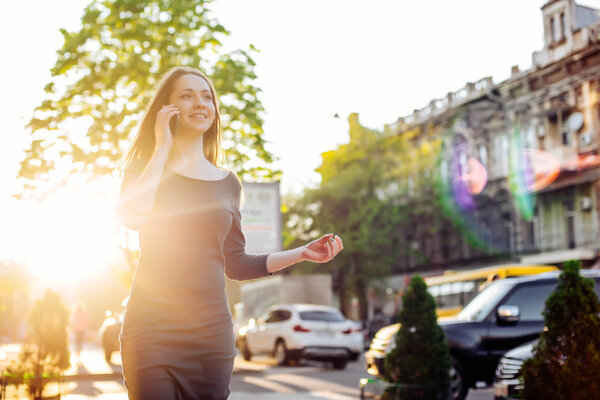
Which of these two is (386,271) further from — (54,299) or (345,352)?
(54,299)

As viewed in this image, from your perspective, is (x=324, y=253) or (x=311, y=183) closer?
(x=324, y=253)

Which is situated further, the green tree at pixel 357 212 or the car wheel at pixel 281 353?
the green tree at pixel 357 212

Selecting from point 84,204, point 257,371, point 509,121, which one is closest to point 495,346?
point 257,371

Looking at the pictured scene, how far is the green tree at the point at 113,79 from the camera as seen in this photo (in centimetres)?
2256

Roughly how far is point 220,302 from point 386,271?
4752 centimetres

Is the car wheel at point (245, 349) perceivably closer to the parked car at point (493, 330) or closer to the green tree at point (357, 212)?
the parked car at point (493, 330)

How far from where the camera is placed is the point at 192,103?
3.41 metres

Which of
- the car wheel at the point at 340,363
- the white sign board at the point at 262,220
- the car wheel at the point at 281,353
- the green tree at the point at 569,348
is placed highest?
the white sign board at the point at 262,220

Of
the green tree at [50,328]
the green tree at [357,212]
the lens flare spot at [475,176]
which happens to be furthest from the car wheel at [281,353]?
the lens flare spot at [475,176]

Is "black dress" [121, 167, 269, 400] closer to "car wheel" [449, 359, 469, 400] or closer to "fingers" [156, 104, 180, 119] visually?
"fingers" [156, 104, 180, 119]

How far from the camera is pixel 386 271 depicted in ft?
165

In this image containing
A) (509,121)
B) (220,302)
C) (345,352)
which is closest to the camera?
(220,302)

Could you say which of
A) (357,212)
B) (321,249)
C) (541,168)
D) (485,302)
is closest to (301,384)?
(485,302)

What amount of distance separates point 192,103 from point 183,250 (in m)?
0.55
